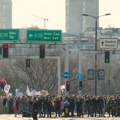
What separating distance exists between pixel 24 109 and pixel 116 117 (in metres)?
7.90

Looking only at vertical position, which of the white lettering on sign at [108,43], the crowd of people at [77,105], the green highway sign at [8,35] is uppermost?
the green highway sign at [8,35]

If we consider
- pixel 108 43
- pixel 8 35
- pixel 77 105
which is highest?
pixel 8 35

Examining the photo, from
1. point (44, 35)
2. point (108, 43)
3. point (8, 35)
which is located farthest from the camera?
point (108, 43)

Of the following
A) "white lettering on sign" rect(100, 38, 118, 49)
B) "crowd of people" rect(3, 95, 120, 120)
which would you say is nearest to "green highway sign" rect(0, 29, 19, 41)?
"white lettering on sign" rect(100, 38, 118, 49)

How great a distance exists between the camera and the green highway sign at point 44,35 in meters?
69.9

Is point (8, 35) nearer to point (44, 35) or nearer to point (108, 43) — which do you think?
point (44, 35)

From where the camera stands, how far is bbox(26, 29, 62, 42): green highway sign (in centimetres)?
6988

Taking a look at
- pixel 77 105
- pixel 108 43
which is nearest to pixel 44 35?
pixel 108 43

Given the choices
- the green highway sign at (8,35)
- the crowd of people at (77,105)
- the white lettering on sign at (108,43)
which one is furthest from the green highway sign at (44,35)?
the crowd of people at (77,105)

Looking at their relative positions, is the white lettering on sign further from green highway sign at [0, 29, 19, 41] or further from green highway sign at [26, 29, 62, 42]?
green highway sign at [0, 29, 19, 41]

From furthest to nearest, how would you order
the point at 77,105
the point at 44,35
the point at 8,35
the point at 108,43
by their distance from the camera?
the point at 108,43, the point at 8,35, the point at 44,35, the point at 77,105

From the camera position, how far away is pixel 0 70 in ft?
384

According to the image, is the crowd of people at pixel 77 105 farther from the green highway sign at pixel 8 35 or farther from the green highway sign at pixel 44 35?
the green highway sign at pixel 8 35

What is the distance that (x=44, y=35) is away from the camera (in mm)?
70062
